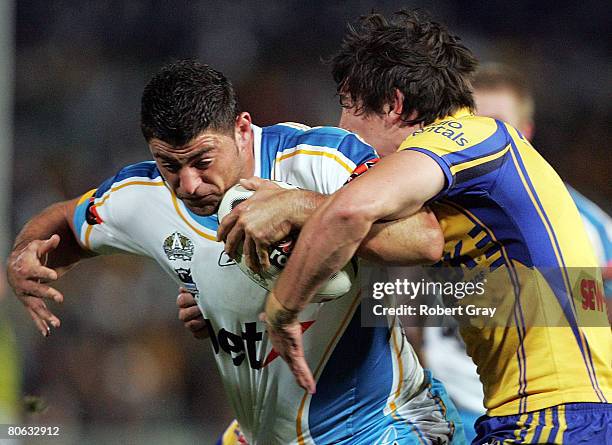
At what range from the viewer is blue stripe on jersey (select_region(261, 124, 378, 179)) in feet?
9.21

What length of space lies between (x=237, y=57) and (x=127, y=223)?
140 inches

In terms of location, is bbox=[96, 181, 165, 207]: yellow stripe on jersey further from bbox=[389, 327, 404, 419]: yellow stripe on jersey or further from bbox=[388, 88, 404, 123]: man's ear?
bbox=[389, 327, 404, 419]: yellow stripe on jersey

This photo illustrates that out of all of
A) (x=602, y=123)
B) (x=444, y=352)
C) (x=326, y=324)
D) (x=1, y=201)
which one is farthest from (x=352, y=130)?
(x=602, y=123)

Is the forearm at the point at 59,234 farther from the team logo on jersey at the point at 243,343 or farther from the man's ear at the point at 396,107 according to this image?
the man's ear at the point at 396,107

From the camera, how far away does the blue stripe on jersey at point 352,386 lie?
115 inches

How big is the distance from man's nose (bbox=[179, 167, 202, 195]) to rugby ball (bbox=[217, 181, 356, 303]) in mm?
180

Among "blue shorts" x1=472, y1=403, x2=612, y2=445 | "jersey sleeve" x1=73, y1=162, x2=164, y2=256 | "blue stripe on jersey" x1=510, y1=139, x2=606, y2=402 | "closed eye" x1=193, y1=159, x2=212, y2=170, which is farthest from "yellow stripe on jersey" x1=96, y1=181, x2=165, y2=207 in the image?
"blue shorts" x1=472, y1=403, x2=612, y2=445

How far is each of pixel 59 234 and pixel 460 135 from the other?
1.58 metres

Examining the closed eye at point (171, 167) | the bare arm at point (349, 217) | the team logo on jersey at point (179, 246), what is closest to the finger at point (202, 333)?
the team logo on jersey at point (179, 246)

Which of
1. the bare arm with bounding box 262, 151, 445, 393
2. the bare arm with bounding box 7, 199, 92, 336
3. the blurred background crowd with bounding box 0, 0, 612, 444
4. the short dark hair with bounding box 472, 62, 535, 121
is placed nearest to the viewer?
the bare arm with bounding box 262, 151, 445, 393

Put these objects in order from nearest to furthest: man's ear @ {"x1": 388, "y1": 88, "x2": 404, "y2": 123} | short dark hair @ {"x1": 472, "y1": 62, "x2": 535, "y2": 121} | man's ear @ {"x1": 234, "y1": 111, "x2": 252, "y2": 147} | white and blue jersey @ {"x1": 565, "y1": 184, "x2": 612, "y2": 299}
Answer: man's ear @ {"x1": 234, "y1": 111, "x2": 252, "y2": 147} → man's ear @ {"x1": 388, "y1": 88, "x2": 404, "y2": 123} → white and blue jersey @ {"x1": 565, "y1": 184, "x2": 612, "y2": 299} → short dark hair @ {"x1": 472, "y1": 62, "x2": 535, "y2": 121}

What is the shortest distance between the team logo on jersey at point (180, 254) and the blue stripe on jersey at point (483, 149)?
96 centimetres

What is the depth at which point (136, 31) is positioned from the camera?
6305 millimetres

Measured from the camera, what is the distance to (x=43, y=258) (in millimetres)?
3189
